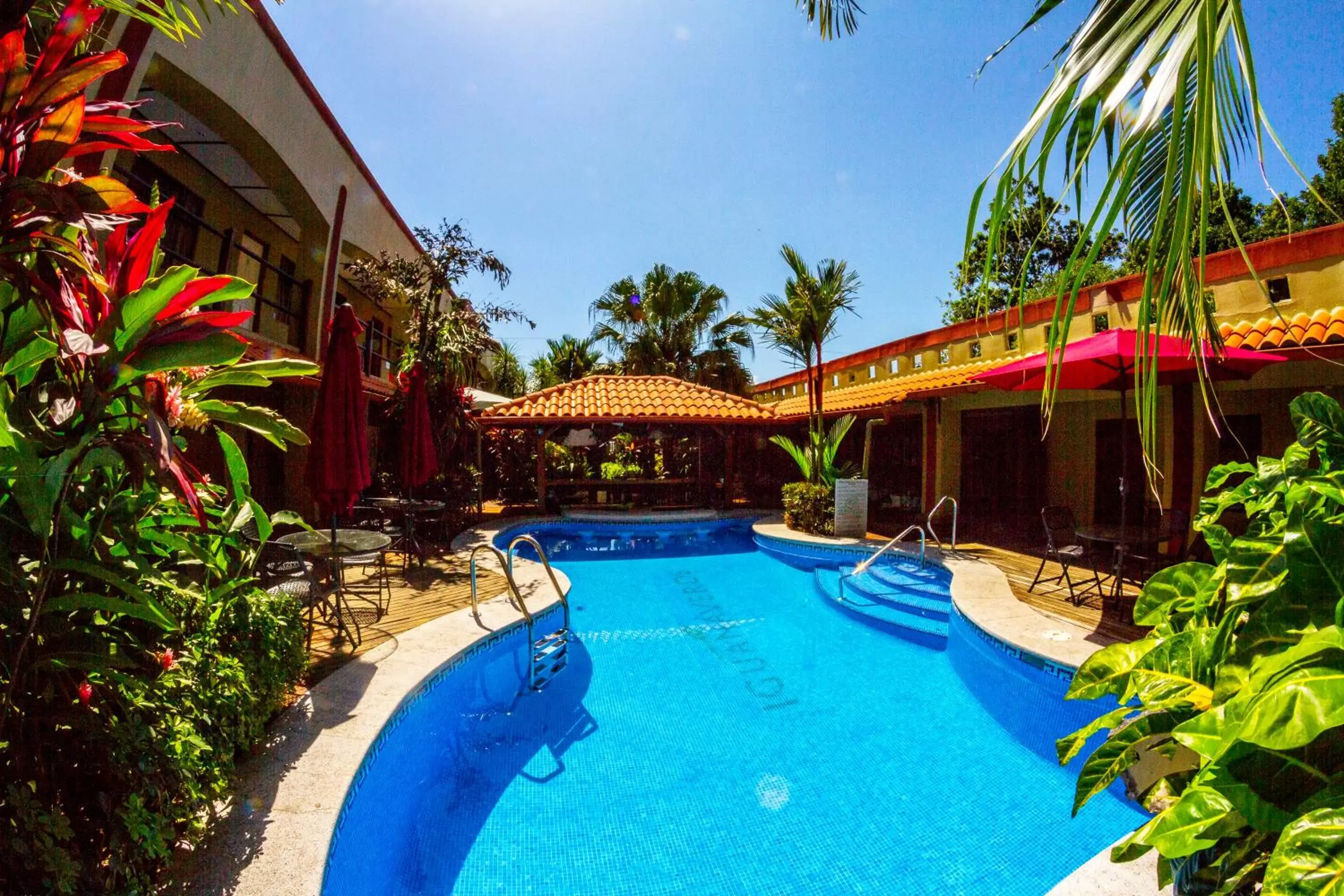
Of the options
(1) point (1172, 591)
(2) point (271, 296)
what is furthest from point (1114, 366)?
(2) point (271, 296)

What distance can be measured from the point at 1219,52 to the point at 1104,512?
43.4 ft

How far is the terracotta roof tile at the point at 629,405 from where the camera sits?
15.4m

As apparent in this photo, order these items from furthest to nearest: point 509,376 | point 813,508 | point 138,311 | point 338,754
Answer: point 509,376, point 813,508, point 338,754, point 138,311

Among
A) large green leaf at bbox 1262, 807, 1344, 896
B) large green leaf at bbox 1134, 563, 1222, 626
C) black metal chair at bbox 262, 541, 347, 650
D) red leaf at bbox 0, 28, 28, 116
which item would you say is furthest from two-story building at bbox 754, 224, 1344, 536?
black metal chair at bbox 262, 541, 347, 650

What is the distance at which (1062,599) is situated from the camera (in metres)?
7.27

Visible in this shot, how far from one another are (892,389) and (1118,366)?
794 cm

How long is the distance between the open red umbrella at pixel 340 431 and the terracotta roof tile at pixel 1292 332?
9881 millimetres

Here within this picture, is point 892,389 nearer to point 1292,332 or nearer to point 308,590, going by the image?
point 1292,332

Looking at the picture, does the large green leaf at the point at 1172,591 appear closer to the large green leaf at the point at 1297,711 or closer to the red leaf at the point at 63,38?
the large green leaf at the point at 1297,711

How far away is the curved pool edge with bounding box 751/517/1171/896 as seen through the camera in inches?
102

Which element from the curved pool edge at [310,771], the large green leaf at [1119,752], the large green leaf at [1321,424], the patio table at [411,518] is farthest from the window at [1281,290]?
the patio table at [411,518]

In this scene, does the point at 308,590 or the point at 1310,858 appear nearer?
the point at 1310,858

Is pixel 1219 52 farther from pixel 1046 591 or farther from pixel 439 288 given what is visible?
pixel 439 288

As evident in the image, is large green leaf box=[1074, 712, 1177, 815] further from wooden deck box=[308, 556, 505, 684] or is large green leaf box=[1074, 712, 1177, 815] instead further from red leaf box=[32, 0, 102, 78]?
wooden deck box=[308, 556, 505, 684]
